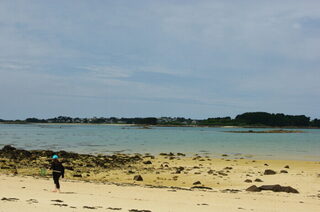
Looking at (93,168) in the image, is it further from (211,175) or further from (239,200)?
(239,200)

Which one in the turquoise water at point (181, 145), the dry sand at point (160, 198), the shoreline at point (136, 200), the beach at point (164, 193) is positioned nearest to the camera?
the shoreline at point (136, 200)

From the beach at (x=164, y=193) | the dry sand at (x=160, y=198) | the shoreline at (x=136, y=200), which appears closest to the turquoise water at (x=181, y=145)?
the beach at (x=164, y=193)

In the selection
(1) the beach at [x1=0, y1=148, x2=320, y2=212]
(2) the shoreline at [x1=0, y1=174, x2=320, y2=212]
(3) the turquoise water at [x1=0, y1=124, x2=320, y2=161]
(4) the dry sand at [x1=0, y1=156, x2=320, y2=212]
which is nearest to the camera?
(2) the shoreline at [x1=0, y1=174, x2=320, y2=212]

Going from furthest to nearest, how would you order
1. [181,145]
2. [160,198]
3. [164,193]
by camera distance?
[181,145]
[164,193]
[160,198]

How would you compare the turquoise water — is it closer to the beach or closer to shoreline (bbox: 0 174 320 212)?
the beach

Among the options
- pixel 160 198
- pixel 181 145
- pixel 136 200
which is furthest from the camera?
pixel 181 145

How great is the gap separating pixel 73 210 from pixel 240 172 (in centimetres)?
1525

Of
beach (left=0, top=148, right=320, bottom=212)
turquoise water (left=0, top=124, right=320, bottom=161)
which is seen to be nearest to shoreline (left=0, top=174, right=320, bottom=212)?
beach (left=0, top=148, right=320, bottom=212)

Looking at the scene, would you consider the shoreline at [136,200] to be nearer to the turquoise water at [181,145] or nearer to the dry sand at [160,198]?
the dry sand at [160,198]

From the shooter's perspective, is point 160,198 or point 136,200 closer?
point 136,200

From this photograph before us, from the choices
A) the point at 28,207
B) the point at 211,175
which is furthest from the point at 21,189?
the point at 211,175

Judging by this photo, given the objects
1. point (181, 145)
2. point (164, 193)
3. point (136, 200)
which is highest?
point (136, 200)

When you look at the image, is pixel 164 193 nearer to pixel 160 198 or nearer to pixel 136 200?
pixel 160 198

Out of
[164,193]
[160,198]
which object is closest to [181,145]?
[164,193]
